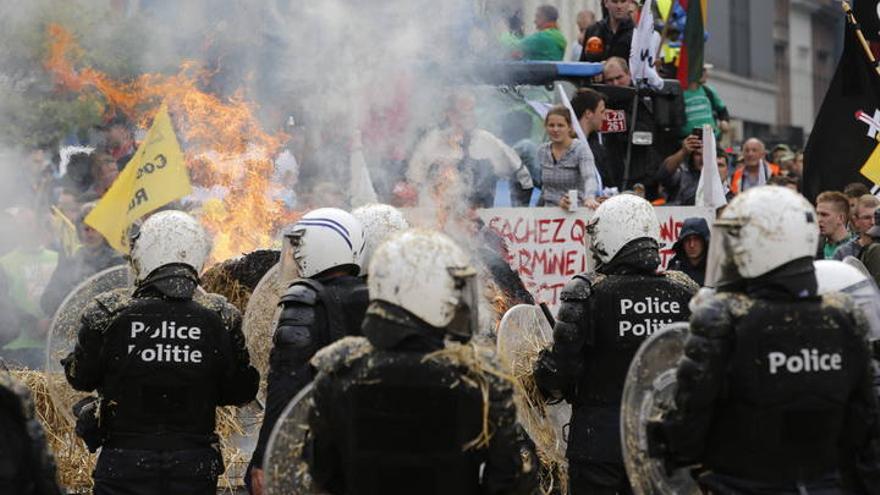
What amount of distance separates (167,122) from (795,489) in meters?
6.18

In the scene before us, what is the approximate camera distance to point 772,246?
5.71 metres

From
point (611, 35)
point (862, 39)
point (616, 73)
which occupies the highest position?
point (611, 35)

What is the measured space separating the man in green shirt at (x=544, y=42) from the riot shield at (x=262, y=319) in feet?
20.3

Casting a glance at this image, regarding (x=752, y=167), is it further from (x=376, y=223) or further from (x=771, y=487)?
(x=771, y=487)

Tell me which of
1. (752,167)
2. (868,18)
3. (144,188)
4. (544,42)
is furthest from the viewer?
(752,167)

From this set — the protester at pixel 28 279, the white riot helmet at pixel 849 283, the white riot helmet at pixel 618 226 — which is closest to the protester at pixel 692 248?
the white riot helmet at pixel 618 226

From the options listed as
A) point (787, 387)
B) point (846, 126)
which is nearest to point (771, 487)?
point (787, 387)

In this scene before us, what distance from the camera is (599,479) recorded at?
7812 mm

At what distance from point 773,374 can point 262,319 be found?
3652 mm

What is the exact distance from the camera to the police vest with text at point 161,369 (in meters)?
6.95

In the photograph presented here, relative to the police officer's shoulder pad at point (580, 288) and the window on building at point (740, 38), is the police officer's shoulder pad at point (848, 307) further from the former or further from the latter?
the window on building at point (740, 38)

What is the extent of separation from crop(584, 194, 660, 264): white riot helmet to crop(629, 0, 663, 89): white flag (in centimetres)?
608

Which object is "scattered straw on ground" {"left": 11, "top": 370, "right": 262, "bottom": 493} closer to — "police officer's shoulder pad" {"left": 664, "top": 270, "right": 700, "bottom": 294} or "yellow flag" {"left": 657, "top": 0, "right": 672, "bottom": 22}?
"police officer's shoulder pad" {"left": 664, "top": 270, "right": 700, "bottom": 294}

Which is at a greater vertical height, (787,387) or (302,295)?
(302,295)
